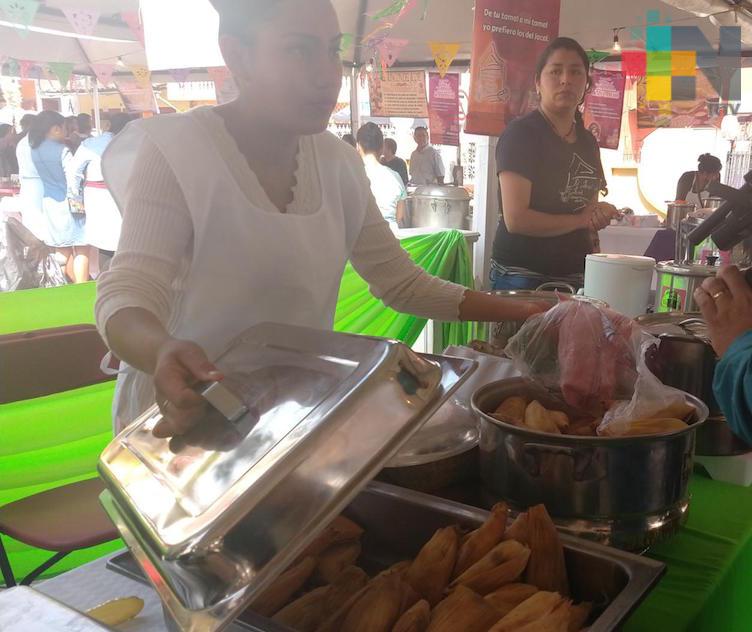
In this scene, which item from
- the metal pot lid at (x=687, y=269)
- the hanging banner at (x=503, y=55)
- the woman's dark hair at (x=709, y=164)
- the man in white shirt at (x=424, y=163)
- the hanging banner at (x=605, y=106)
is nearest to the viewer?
the metal pot lid at (x=687, y=269)

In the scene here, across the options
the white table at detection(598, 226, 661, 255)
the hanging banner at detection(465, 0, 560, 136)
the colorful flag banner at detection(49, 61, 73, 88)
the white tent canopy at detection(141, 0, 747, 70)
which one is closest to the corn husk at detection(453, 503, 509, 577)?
the hanging banner at detection(465, 0, 560, 136)

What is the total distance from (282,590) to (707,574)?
0.47 metres

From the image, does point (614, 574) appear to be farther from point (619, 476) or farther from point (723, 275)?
point (723, 275)

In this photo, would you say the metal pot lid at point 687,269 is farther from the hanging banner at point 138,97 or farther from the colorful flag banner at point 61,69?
the colorful flag banner at point 61,69

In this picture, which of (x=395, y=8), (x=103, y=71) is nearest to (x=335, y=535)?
(x=395, y=8)

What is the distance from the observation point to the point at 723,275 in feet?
2.75

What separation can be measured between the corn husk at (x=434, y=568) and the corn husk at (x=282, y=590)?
4.2 inches

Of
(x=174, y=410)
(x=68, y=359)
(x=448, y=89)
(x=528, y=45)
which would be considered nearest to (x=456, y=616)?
(x=174, y=410)

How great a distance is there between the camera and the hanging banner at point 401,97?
18.1ft

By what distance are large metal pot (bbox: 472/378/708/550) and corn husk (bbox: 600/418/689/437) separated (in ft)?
0.07

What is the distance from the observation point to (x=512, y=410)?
868mm

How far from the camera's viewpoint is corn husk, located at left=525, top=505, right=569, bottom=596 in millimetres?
649

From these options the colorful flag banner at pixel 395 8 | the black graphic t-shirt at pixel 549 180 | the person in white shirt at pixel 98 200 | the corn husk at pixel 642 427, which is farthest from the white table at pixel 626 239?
the corn husk at pixel 642 427

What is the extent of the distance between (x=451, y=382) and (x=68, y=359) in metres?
1.37
